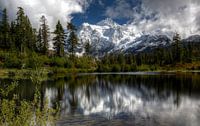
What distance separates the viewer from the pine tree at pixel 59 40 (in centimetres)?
10631

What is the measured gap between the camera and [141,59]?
193375 millimetres

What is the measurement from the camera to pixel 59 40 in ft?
351

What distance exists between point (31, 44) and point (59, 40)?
1126 centimetres

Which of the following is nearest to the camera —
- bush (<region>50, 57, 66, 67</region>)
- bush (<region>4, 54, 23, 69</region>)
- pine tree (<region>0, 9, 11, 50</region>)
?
bush (<region>4, 54, 23, 69</region>)

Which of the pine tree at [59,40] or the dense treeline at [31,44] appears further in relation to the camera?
the pine tree at [59,40]

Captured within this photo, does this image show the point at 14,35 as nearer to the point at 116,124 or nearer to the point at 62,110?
the point at 62,110

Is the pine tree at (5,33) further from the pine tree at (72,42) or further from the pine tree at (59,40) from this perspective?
the pine tree at (72,42)

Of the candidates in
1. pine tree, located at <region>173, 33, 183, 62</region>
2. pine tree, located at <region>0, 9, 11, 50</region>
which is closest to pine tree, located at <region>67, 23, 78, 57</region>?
pine tree, located at <region>0, 9, 11, 50</region>

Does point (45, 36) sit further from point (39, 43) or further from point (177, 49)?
point (177, 49)

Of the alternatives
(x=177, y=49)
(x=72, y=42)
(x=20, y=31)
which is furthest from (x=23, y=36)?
(x=177, y=49)

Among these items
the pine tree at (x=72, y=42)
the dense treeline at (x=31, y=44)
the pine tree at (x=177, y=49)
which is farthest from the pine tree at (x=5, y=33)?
the pine tree at (x=177, y=49)

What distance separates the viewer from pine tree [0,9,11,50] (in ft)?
308

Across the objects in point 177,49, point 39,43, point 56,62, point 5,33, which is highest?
point 5,33

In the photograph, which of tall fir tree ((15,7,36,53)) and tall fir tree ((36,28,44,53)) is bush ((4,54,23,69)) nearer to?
tall fir tree ((15,7,36,53))
